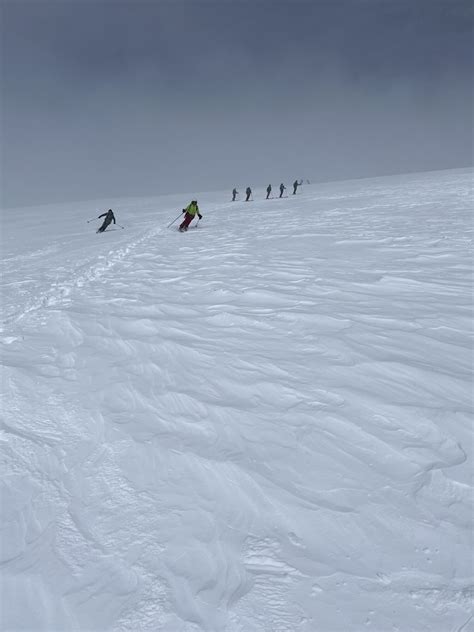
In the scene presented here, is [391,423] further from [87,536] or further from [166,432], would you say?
[87,536]

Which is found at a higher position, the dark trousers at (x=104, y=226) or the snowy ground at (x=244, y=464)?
the dark trousers at (x=104, y=226)

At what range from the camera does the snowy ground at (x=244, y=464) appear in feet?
5.44

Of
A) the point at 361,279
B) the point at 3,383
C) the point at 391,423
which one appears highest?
the point at 361,279

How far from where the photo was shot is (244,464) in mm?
2387

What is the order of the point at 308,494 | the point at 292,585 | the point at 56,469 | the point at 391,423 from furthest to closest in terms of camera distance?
1. the point at 391,423
2. the point at 56,469
3. the point at 308,494
4. the point at 292,585

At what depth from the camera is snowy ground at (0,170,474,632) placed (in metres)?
1.66

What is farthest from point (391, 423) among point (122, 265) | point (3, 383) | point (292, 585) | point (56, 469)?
point (122, 265)

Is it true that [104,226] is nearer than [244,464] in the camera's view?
No

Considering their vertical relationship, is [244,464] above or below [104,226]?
below

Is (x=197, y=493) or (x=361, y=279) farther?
(x=361, y=279)

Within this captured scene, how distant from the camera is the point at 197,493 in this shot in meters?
2.21

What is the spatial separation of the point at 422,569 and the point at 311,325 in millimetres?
2817

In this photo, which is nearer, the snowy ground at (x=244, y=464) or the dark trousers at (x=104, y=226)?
the snowy ground at (x=244, y=464)

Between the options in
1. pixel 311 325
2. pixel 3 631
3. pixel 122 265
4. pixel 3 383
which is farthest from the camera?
pixel 122 265
